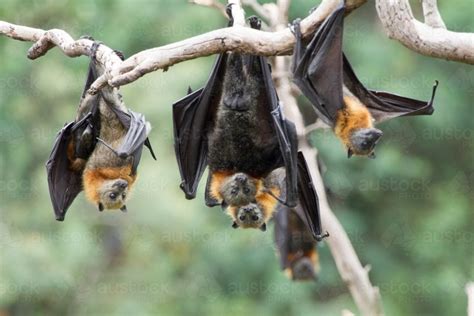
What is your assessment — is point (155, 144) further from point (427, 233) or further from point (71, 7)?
point (427, 233)

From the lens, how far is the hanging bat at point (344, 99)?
6480mm

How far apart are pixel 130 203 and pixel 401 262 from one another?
18.1ft

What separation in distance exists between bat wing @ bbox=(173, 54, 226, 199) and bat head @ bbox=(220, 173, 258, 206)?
0.25 metres

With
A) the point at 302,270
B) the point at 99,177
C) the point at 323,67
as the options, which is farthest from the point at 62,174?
the point at 302,270

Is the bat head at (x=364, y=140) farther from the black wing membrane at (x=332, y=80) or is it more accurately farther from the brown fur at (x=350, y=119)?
the black wing membrane at (x=332, y=80)

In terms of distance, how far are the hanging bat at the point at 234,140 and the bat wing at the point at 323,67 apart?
1.44 feet

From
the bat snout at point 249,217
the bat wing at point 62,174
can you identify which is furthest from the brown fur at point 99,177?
the bat snout at point 249,217

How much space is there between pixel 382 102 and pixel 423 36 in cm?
182

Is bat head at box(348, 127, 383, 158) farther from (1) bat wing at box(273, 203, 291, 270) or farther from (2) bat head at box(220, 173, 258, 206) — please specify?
(1) bat wing at box(273, 203, 291, 270)

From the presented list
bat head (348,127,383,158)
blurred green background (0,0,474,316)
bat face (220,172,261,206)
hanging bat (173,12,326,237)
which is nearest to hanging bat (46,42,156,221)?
hanging bat (173,12,326,237)

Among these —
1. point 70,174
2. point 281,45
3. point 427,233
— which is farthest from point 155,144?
point 281,45

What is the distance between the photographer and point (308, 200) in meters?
7.80

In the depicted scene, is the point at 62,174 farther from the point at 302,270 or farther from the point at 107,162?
the point at 302,270

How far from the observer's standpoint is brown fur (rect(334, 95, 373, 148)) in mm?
7207
